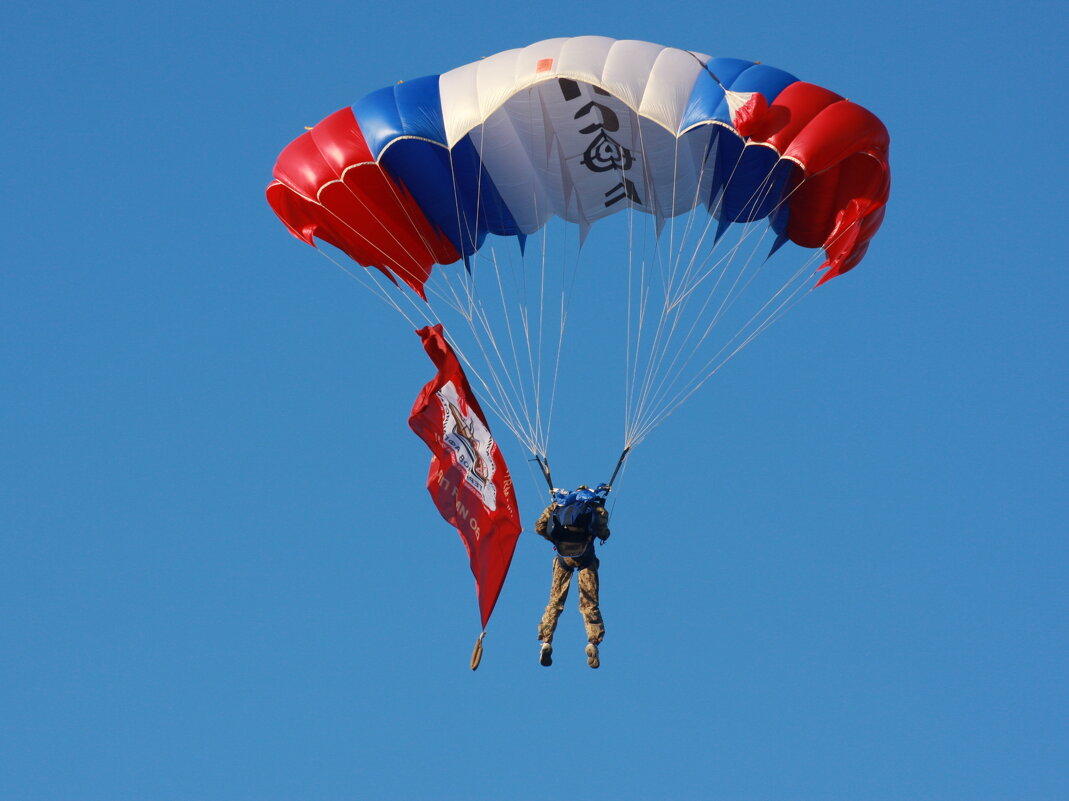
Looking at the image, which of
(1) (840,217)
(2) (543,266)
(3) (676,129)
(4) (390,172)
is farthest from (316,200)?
(1) (840,217)

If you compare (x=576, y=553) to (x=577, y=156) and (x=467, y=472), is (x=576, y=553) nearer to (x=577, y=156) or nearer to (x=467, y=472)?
(x=467, y=472)

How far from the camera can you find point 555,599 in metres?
21.1

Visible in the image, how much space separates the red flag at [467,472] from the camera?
69.7ft

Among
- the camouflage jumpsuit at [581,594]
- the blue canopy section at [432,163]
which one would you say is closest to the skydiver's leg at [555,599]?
the camouflage jumpsuit at [581,594]

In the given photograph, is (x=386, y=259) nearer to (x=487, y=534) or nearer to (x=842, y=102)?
(x=487, y=534)

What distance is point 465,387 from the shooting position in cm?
2166

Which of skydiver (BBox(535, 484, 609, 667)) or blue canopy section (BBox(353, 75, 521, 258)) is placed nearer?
skydiver (BBox(535, 484, 609, 667))

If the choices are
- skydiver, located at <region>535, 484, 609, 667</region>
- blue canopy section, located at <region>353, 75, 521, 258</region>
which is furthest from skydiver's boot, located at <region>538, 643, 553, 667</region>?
blue canopy section, located at <region>353, 75, 521, 258</region>

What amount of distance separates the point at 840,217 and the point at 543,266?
3085mm

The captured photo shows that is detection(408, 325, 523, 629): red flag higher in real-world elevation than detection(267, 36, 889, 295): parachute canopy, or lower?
lower

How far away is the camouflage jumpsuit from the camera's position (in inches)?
826

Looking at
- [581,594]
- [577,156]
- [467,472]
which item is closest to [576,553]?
[581,594]

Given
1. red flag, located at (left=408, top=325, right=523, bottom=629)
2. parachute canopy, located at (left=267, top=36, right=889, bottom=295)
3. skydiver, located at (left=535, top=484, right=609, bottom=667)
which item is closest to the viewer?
skydiver, located at (left=535, top=484, right=609, bottom=667)

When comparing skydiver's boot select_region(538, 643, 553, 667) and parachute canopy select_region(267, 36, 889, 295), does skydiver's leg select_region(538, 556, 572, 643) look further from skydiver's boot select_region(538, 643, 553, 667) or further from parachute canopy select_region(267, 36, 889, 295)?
parachute canopy select_region(267, 36, 889, 295)
